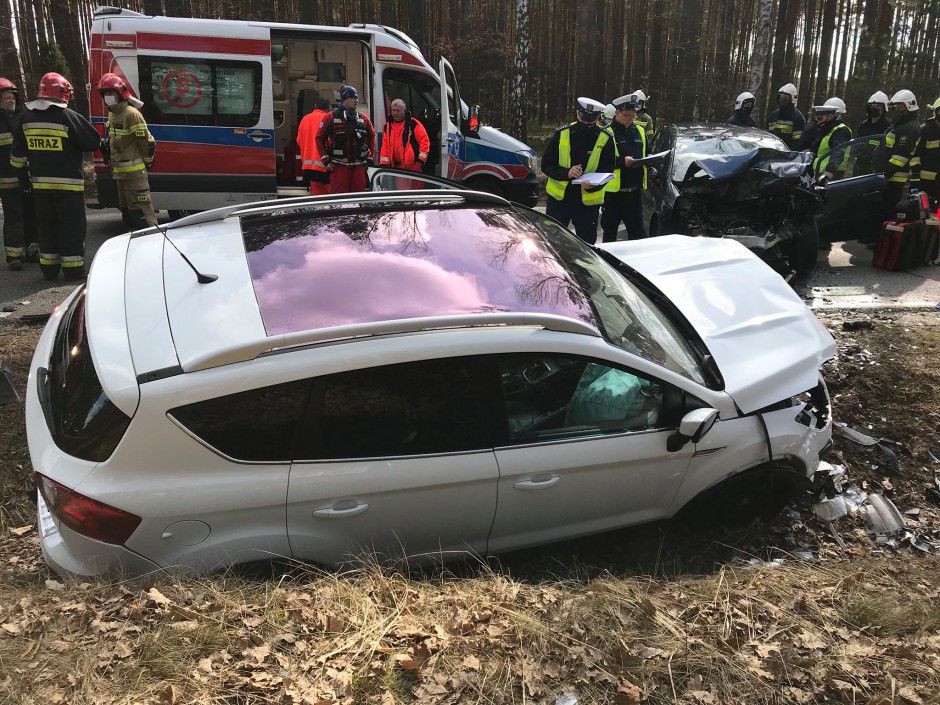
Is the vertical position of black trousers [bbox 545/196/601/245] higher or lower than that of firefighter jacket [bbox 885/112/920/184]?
lower

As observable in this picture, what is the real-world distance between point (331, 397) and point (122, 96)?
21.4 feet

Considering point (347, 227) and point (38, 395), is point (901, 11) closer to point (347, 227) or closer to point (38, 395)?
point (347, 227)

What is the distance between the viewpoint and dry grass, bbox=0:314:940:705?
2344 mm

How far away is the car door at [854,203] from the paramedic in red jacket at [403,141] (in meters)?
4.87

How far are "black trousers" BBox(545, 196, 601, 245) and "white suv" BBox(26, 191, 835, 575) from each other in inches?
152

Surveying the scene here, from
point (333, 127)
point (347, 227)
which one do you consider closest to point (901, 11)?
point (333, 127)

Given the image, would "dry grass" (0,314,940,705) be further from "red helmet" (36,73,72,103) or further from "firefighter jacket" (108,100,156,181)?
"firefighter jacket" (108,100,156,181)

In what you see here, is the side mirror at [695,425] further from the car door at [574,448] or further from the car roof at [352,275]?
the car roof at [352,275]

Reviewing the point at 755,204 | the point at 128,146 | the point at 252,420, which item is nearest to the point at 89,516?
the point at 252,420

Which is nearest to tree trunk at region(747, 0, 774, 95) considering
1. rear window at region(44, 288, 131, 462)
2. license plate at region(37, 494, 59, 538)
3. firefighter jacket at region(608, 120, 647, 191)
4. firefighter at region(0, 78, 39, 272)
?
firefighter jacket at region(608, 120, 647, 191)

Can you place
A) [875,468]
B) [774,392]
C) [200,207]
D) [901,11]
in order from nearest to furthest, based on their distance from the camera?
[774,392] → [875,468] → [200,207] → [901,11]

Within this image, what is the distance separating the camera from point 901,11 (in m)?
18.6

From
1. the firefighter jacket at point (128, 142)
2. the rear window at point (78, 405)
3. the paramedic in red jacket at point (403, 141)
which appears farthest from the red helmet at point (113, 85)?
the rear window at point (78, 405)

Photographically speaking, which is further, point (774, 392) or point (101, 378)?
point (774, 392)
